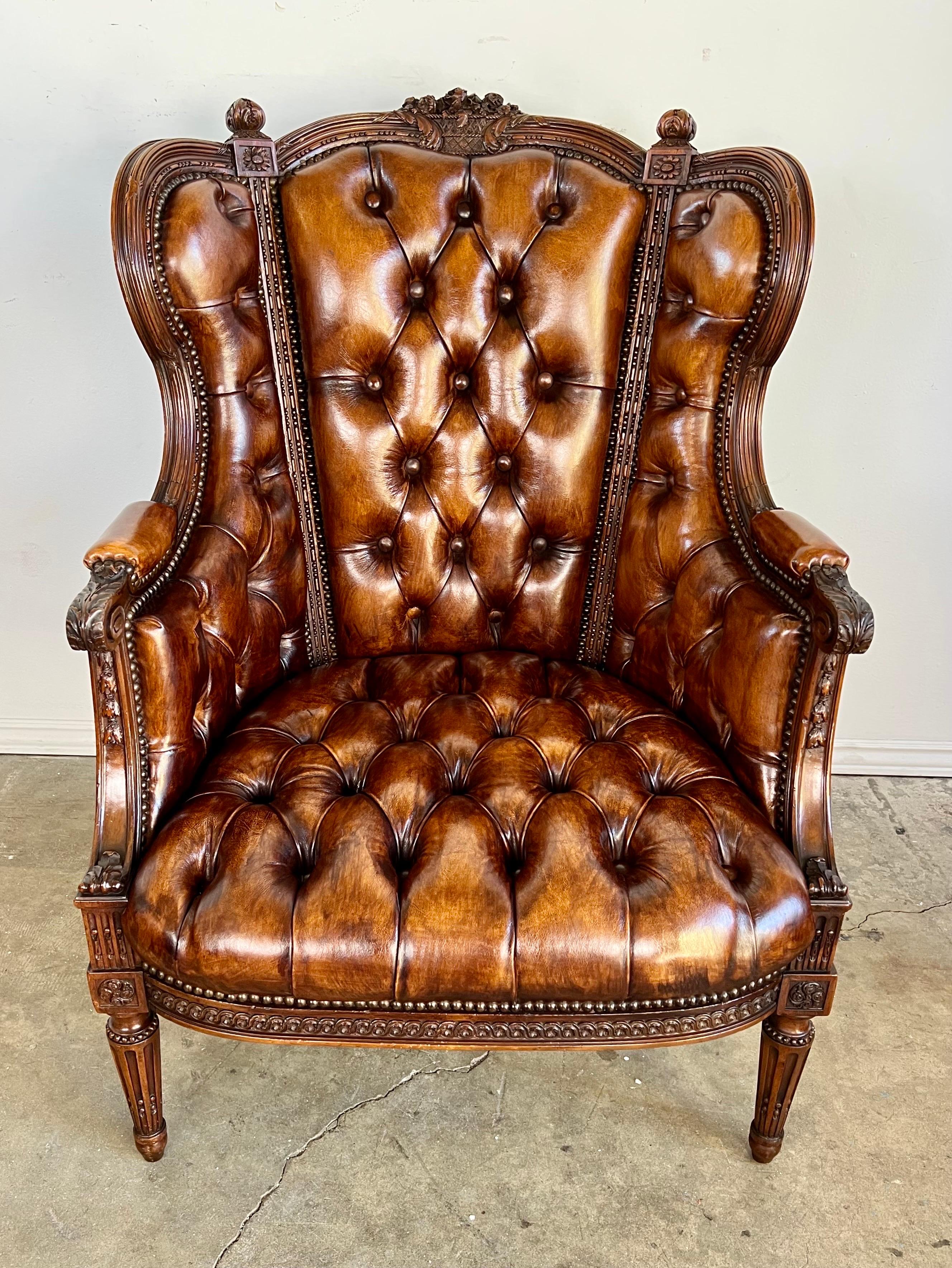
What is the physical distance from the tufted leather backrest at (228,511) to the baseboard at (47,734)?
2.90ft

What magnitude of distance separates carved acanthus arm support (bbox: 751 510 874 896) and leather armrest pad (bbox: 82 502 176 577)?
0.76 metres

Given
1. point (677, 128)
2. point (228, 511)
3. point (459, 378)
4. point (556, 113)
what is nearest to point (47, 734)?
point (228, 511)

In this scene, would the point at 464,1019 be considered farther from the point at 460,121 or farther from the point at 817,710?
the point at 460,121

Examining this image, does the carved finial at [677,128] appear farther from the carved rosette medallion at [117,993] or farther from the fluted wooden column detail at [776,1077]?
the carved rosette medallion at [117,993]

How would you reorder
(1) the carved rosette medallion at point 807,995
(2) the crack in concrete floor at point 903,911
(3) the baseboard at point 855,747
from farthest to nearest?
1. (3) the baseboard at point 855,747
2. (2) the crack in concrete floor at point 903,911
3. (1) the carved rosette medallion at point 807,995

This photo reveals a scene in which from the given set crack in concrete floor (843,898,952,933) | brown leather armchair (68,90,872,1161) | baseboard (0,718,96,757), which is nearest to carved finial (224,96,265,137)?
brown leather armchair (68,90,872,1161)

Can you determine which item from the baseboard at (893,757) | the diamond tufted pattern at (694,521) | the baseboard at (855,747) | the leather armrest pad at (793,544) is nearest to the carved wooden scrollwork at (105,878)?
the diamond tufted pattern at (694,521)

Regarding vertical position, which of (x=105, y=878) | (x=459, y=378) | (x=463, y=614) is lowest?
(x=105, y=878)

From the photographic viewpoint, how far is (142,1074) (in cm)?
123

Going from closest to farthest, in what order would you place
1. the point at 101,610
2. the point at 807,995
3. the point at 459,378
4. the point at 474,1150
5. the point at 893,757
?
the point at 101,610 → the point at 807,995 → the point at 474,1150 → the point at 459,378 → the point at 893,757

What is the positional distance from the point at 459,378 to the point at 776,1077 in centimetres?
104

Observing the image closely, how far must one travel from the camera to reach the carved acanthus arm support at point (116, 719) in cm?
109

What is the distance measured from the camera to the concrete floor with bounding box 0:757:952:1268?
122cm

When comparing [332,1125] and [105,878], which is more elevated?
[105,878]
